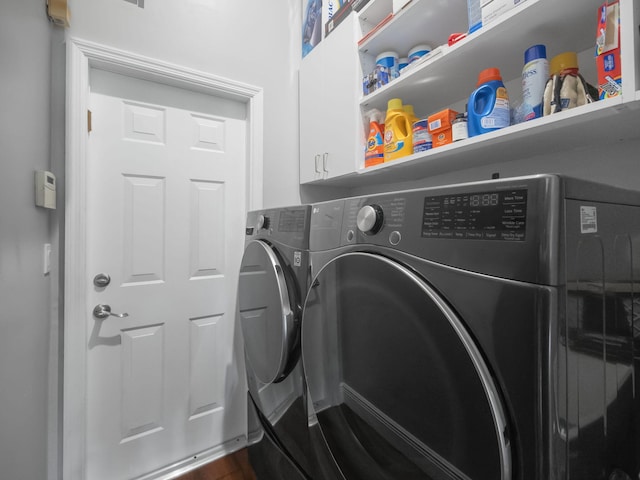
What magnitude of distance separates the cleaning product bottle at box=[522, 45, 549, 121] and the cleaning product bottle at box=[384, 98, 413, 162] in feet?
1.44

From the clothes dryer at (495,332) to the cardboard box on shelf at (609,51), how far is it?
0.30 metres

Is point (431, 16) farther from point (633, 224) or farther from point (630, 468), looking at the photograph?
point (630, 468)

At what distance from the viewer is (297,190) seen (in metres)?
1.91

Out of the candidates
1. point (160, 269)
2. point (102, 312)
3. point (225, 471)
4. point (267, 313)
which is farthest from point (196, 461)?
point (267, 313)

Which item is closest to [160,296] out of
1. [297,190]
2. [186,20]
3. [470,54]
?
[297,190]

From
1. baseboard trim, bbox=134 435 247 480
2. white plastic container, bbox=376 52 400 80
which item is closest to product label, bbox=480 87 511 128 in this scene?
white plastic container, bbox=376 52 400 80

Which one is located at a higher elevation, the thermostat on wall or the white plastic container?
the white plastic container

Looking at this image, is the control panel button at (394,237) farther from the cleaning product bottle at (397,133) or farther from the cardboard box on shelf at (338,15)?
the cardboard box on shelf at (338,15)

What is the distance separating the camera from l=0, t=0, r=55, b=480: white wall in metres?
0.87

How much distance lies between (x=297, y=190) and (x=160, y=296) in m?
1.01

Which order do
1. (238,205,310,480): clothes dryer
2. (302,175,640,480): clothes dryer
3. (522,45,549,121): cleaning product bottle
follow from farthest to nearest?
(238,205,310,480): clothes dryer
(522,45,549,121): cleaning product bottle
(302,175,640,480): clothes dryer

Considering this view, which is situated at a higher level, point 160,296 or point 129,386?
point 160,296

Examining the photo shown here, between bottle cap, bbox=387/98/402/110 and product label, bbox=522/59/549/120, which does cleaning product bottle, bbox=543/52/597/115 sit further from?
bottle cap, bbox=387/98/402/110

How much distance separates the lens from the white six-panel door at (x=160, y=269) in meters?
1.46
